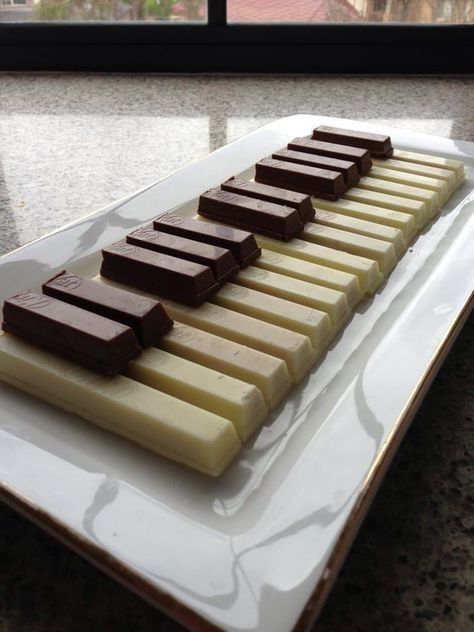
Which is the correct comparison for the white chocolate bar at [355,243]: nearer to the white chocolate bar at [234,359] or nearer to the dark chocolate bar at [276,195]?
the dark chocolate bar at [276,195]

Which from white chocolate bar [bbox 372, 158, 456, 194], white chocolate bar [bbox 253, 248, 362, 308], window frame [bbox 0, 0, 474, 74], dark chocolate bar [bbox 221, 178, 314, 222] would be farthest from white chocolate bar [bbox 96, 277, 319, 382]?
window frame [bbox 0, 0, 474, 74]

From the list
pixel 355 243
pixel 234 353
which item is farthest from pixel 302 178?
pixel 234 353

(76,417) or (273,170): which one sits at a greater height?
(273,170)

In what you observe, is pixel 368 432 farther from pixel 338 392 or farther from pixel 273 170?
pixel 273 170

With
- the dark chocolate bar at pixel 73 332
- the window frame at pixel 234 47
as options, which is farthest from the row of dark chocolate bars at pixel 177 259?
the window frame at pixel 234 47

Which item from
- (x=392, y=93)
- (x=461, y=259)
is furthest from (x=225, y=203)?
(x=392, y=93)

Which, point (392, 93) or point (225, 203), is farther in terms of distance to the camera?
point (392, 93)

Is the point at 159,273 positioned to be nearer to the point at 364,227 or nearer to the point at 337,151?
the point at 364,227

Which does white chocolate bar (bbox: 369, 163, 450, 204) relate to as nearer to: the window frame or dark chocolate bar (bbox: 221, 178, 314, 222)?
dark chocolate bar (bbox: 221, 178, 314, 222)
